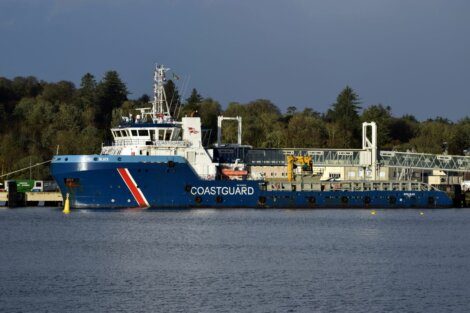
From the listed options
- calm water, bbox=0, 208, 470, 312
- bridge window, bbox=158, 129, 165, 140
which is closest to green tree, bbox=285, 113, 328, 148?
bridge window, bbox=158, 129, 165, 140

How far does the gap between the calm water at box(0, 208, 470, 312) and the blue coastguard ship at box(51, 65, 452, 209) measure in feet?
13.1

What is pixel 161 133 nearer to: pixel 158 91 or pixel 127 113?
pixel 158 91

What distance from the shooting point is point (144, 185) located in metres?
78.4

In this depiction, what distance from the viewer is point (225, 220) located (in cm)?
7238

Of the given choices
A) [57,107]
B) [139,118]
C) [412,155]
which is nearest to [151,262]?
[139,118]

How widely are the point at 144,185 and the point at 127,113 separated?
61.4 meters

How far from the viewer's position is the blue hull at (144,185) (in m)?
77.8

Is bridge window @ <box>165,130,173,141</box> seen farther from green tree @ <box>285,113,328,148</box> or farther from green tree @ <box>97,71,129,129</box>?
green tree @ <box>97,71,129,129</box>

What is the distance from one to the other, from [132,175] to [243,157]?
37.0 ft

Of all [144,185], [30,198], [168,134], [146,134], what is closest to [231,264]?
[144,185]

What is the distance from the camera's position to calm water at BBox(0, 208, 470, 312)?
1507 inches

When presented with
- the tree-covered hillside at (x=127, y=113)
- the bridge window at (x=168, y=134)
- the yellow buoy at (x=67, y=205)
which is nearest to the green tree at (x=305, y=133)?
the tree-covered hillside at (x=127, y=113)

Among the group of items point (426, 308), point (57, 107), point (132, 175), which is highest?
point (57, 107)

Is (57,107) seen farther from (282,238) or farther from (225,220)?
(282,238)
